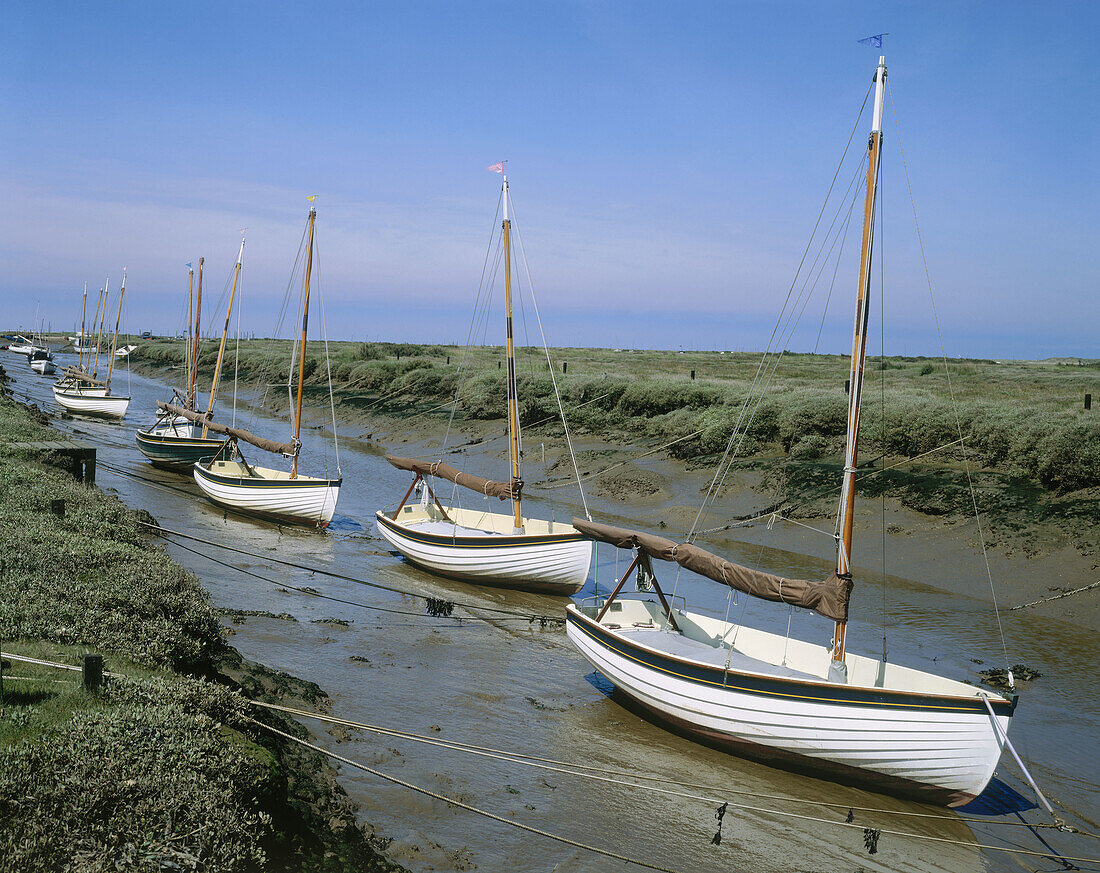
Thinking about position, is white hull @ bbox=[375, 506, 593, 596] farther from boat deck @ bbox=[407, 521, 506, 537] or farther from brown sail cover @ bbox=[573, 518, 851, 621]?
brown sail cover @ bbox=[573, 518, 851, 621]

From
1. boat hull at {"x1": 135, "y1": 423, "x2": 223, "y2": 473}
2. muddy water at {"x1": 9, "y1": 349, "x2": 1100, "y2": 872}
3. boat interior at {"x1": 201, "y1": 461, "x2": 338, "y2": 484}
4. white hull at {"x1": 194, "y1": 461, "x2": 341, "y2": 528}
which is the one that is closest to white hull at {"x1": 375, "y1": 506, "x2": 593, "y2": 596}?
muddy water at {"x1": 9, "y1": 349, "x2": 1100, "y2": 872}

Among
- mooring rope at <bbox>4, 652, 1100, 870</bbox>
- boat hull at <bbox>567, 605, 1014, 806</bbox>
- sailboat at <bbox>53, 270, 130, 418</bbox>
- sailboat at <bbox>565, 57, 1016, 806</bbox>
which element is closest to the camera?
mooring rope at <bbox>4, 652, 1100, 870</bbox>

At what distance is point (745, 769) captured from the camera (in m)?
11.4

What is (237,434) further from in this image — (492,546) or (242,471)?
(492,546)

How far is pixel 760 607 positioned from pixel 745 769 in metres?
8.42


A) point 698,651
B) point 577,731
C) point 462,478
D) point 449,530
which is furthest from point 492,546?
point 577,731

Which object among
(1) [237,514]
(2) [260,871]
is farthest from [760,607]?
(1) [237,514]

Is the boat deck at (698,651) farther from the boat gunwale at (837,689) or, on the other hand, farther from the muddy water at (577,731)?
the muddy water at (577,731)

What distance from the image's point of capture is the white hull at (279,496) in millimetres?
26719

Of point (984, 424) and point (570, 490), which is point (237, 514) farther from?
point (984, 424)

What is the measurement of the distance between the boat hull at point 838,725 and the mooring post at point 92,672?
7.73 meters

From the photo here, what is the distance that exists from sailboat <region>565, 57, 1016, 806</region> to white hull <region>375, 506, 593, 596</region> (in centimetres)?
447

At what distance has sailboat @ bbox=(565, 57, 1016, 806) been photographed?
392 inches

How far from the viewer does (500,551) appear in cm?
1998
